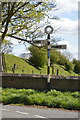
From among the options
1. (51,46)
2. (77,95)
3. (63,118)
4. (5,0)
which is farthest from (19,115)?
(5,0)

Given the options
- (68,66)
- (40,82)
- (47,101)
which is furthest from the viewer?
(68,66)

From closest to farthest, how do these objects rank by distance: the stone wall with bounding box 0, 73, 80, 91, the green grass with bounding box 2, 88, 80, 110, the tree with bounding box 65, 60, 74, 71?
the green grass with bounding box 2, 88, 80, 110
the stone wall with bounding box 0, 73, 80, 91
the tree with bounding box 65, 60, 74, 71

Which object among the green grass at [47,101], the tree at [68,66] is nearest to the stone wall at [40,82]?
the green grass at [47,101]

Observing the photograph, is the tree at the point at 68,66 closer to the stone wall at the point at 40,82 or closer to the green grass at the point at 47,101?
the stone wall at the point at 40,82

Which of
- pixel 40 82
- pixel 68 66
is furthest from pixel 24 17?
pixel 68 66

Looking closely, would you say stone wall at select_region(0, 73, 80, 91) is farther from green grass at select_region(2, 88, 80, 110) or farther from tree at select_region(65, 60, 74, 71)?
tree at select_region(65, 60, 74, 71)

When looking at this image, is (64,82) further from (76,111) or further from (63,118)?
(63,118)

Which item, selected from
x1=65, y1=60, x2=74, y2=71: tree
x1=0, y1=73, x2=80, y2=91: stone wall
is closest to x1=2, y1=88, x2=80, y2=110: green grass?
x1=0, y1=73, x2=80, y2=91: stone wall

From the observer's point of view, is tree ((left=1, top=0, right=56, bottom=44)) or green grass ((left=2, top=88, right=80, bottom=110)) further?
tree ((left=1, top=0, right=56, bottom=44))

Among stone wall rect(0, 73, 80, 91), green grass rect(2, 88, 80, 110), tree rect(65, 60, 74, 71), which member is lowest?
green grass rect(2, 88, 80, 110)

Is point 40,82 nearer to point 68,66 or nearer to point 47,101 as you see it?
point 47,101

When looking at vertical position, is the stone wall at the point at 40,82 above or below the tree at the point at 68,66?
below

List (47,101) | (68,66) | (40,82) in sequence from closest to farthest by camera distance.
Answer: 1. (47,101)
2. (40,82)
3. (68,66)

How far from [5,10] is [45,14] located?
9.29ft
